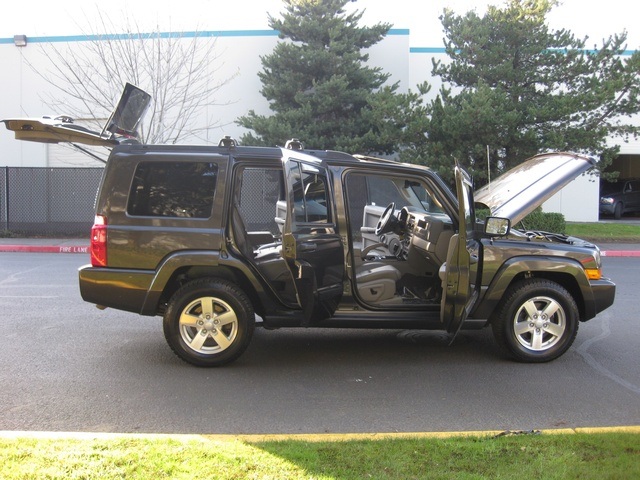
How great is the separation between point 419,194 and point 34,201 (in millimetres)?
16697

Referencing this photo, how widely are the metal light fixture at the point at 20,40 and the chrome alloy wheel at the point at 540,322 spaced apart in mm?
21970

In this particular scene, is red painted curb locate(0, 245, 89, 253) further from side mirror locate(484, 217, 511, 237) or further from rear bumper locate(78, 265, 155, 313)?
side mirror locate(484, 217, 511, 237)

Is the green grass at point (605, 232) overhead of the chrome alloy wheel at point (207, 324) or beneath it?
overhead

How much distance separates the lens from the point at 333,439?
12.5 ft

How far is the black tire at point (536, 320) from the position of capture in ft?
18.4

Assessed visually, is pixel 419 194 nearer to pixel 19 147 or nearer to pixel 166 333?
pixel 166 333

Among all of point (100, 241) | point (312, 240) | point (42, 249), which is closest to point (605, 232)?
point (312, 240)

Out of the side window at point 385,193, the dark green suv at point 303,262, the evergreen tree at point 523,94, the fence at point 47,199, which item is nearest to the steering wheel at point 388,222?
the side window at point 385,193

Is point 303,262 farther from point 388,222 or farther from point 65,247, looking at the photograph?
point 65,247

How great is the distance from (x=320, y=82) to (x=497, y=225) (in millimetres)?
14741

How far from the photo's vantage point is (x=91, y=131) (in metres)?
5.77

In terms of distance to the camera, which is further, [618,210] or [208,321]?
[618,210]

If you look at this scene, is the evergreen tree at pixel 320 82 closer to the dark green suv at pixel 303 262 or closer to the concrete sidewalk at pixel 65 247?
the concrete sidewalk at pixel 65 247

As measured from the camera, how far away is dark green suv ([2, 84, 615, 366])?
5.38 meters
